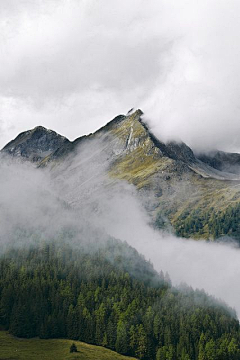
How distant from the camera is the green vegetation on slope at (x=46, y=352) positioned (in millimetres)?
181125

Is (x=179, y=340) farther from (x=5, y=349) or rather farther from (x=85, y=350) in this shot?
(x=5, y=349)

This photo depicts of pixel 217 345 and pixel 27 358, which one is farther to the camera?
pixel 217 345

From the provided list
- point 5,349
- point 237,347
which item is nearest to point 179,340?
point 237,347

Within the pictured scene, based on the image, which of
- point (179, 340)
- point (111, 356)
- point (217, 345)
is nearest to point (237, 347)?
point (217, 345)

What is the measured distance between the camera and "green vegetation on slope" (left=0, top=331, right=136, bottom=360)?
181 meters

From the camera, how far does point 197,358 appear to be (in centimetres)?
19075

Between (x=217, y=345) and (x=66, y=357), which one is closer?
(x=66, y=357)

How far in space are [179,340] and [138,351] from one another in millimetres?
20337

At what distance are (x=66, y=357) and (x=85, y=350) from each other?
13.2m

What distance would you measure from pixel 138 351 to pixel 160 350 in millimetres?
12329

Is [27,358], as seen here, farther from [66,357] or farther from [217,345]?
[217,345]

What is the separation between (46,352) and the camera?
19038 cm

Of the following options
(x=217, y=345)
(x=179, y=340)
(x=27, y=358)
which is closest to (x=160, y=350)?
(x=179, y=340)

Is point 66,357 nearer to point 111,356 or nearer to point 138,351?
point 111,356
